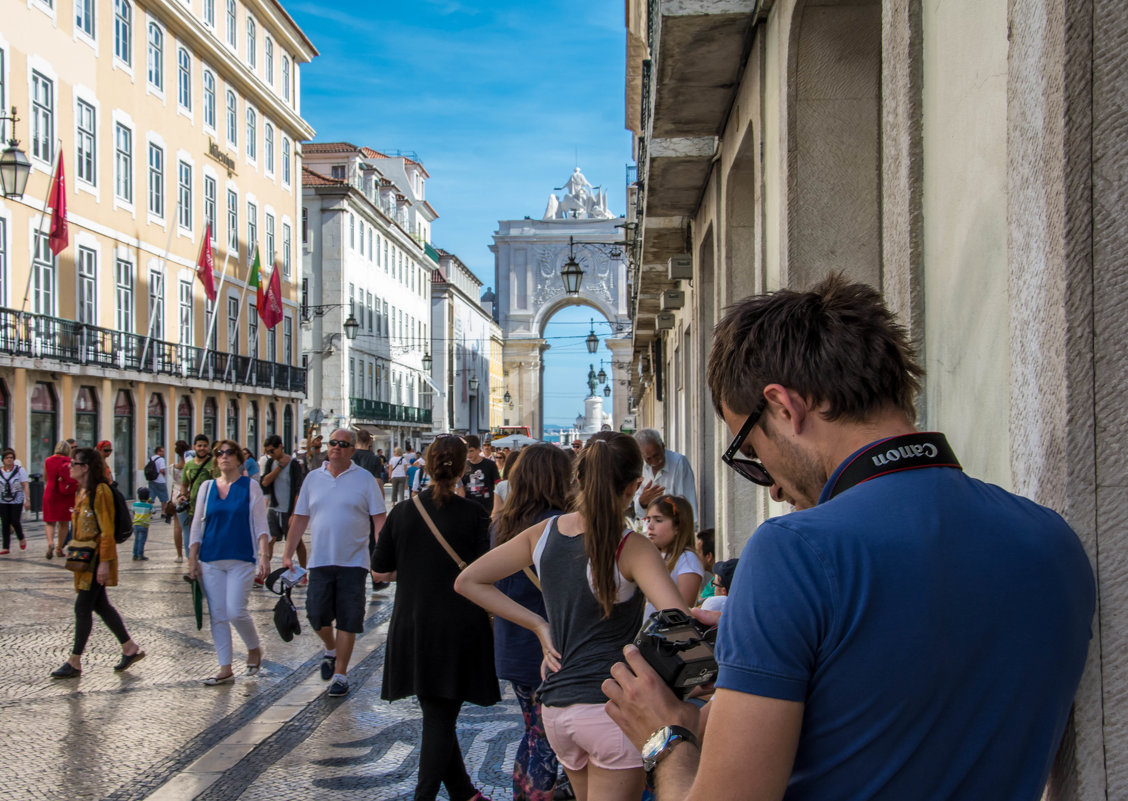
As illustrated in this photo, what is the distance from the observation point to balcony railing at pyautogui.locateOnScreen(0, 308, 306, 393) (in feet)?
80.7

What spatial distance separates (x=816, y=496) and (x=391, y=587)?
489 inches

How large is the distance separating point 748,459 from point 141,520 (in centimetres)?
1537

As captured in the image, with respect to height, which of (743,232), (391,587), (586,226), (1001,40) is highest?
(586,226)

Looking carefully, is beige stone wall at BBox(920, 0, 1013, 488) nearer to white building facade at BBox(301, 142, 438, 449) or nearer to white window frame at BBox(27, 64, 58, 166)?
white window frame at BBox(27, 64, 58, 166)

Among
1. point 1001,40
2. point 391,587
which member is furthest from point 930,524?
point 391,587

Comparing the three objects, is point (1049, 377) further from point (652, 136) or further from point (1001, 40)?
point (652, 136)

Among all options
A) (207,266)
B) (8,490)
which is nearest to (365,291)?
(207,266)

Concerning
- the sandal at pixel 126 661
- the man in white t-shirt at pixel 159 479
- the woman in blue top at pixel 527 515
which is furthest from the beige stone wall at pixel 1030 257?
the man in white t-shirt at pixel 159 479

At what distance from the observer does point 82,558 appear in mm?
8328

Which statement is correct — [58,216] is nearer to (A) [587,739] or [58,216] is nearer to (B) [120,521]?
(B) [120,521]

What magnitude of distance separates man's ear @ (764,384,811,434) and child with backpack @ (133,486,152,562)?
595 inches

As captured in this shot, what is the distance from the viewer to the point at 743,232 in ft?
30.3

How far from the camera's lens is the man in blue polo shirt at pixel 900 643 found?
4.72ft

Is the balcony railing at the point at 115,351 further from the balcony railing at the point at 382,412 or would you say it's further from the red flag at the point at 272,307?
the balcony railing at the point at 382,412
